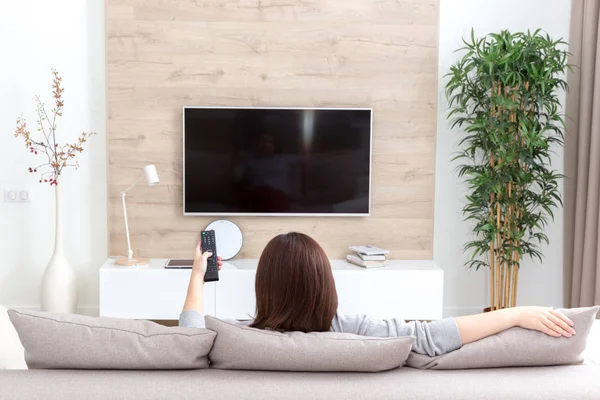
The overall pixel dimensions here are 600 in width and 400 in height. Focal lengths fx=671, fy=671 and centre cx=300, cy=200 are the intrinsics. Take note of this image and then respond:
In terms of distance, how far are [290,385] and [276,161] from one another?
302cm

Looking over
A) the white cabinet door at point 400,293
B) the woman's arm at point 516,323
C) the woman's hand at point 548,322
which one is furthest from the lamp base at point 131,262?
the woman's hand at point 548,322

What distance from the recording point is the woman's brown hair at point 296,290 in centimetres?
170

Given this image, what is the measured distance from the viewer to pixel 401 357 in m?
1.60

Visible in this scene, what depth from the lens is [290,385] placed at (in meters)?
1.51

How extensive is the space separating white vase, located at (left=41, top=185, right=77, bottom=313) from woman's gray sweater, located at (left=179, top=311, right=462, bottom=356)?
2.68 metres

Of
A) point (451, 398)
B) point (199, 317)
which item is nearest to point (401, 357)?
point (451, 398)

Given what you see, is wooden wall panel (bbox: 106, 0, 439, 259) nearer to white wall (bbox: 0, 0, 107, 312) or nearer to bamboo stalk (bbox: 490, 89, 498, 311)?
white wall (bbox: 0, 0, 107, 312)

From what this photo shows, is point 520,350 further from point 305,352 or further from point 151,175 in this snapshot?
point 151,175

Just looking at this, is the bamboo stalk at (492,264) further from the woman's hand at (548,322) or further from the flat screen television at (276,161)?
the woman's hand at (548,322)

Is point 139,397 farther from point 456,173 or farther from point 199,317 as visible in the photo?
point 456,173

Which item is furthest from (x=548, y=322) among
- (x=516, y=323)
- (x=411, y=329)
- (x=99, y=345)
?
(x=99, y=345)

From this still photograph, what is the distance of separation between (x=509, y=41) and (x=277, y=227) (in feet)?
6.20

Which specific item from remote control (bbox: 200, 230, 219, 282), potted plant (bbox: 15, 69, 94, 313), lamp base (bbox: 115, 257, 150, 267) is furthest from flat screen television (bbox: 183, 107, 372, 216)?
remote control (bbox: 200, 230, 219, 282)

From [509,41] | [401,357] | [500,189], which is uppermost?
[509,41]
